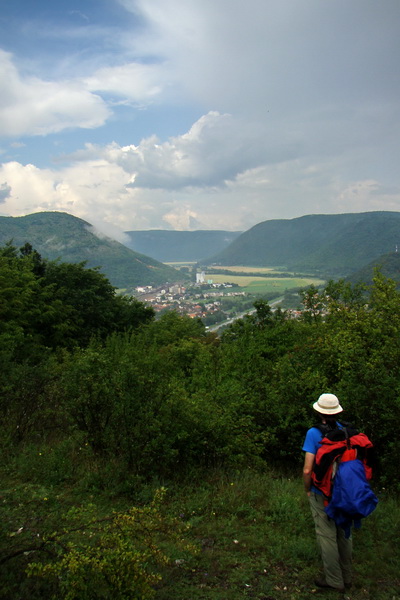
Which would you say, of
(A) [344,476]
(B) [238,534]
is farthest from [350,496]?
(B) [238,534]

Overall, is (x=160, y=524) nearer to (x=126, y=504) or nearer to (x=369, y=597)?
(x=126, y=504)

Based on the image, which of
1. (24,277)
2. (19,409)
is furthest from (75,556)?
(24,277)

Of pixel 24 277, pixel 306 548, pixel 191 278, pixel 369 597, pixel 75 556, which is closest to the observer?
pixel 75 556

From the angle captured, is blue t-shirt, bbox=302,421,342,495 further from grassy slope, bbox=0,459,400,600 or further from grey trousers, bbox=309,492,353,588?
grassy slope, bbox=0,459,400,600

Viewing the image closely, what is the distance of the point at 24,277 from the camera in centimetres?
2239

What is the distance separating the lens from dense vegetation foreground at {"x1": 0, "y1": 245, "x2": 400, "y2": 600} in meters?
3.27

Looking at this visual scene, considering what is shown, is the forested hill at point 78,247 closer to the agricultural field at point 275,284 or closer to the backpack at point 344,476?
the agricultural field at point 275,284

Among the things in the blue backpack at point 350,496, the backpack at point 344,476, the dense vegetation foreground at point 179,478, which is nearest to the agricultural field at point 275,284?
the dense vegetation foreground at point 179,478

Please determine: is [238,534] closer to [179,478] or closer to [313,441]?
[179,478]

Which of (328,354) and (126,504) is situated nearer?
(126,504)

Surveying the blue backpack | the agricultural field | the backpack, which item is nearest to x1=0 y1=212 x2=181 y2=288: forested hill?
the agricultural field

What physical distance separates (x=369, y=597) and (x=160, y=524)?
1.97 m

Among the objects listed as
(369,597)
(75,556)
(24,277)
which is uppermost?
(24,277)

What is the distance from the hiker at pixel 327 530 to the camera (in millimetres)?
3590
